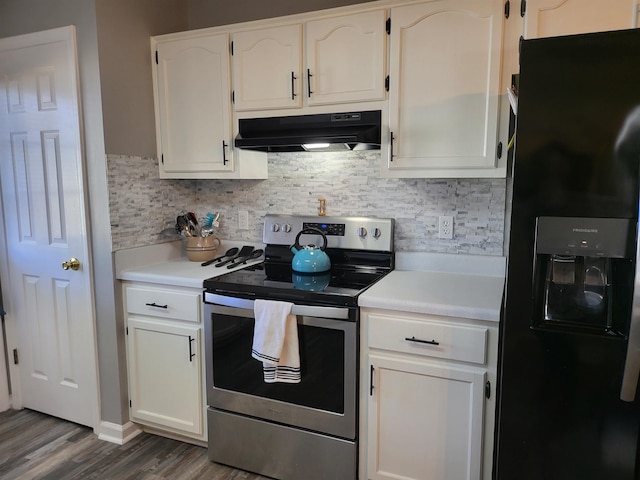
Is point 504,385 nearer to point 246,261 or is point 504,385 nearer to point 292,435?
point 292,435

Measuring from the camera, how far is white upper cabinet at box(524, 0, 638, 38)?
5.13ft

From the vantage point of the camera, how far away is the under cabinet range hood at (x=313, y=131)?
1.98 m

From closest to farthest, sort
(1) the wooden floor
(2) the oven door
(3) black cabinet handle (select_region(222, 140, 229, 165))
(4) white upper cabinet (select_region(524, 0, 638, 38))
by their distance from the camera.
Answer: (4) white upper cabinet (select_region(524, 0, 638, 38)) → (2) the oven door → (1) the wooden floor → (3) black cabinet handle (select_region(222, 140, 229, 165))

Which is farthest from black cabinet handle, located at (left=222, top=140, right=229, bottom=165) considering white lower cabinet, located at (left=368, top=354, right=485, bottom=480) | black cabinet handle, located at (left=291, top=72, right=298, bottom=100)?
white lower cabinet, located at (left=368, top=354, right=485, bottom=480)

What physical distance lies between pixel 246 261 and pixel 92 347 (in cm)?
93

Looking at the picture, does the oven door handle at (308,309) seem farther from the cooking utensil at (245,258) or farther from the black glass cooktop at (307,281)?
the cooking utensil at (245,258)

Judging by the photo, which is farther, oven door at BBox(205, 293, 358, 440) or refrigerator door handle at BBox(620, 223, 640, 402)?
oven door at BBox(205, 293, 358, 440)

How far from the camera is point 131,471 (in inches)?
82.7

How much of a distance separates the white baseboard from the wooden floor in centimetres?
3

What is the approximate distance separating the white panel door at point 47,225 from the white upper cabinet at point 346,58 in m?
1.18

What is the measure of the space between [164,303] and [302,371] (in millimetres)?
802

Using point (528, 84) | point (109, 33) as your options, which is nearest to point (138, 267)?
point (109, 33)

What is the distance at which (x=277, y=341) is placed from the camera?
1821 millimetres

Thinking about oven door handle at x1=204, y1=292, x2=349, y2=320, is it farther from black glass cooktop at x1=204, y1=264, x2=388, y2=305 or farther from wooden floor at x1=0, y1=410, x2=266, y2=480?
wooden floor at x1=0, y1=410, x2=266, y2=480
